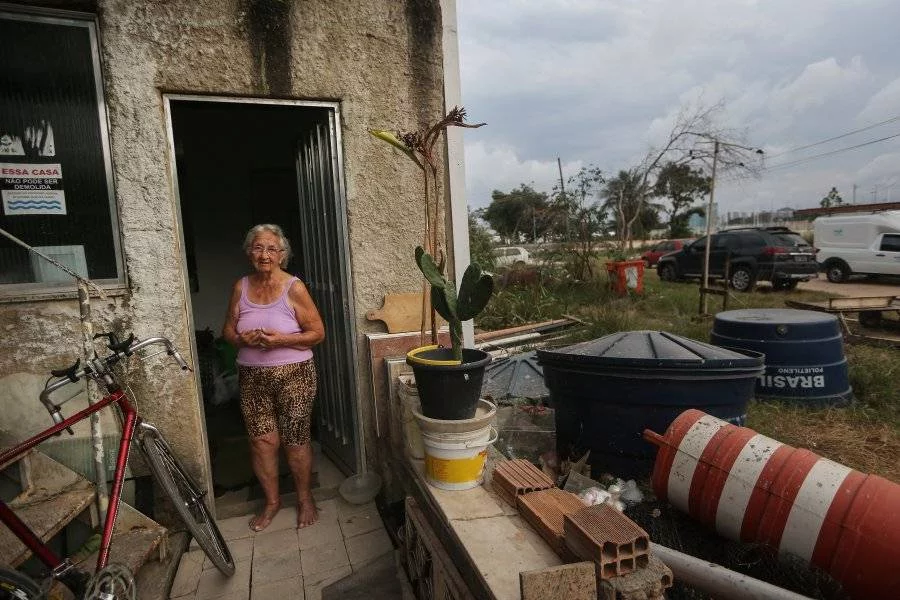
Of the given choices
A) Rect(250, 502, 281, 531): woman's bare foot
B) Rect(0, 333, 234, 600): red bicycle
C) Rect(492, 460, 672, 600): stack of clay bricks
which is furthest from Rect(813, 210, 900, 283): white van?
Rect(0, 333, 234, 600): red bicycle

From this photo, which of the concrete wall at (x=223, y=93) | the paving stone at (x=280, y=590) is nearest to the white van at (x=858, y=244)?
the concrete wall at (x=223, y=93)

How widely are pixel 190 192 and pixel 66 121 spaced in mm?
3155

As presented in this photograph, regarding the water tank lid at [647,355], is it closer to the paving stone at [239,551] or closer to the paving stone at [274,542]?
the paving stone at [274,542]

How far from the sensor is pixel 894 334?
7000mm

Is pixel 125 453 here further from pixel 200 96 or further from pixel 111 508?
pixel 200 96

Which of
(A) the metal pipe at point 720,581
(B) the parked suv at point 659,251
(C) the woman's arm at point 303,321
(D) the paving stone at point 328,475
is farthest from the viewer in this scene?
(B) the parked suv at point 659,251

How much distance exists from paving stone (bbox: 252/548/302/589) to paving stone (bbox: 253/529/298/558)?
0.04 meters

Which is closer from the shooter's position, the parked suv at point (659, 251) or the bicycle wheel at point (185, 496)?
the bicycle wheel at point (185, 496)

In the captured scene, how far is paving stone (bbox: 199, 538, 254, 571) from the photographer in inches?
107

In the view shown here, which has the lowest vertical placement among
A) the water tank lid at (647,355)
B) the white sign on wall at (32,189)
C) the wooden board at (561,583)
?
the wooden board at (561,583)

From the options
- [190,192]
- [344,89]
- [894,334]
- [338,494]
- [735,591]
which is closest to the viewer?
[735,591]

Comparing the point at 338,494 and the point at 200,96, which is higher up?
the point at 200,96

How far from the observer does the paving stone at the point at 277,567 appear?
8.53 feet

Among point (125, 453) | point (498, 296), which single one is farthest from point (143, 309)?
point (498, 296)
